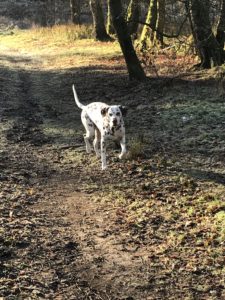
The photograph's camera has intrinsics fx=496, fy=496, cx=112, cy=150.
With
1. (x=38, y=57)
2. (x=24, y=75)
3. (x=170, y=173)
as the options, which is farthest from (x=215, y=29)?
(x=38, y=57)

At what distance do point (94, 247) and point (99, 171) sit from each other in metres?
3.07

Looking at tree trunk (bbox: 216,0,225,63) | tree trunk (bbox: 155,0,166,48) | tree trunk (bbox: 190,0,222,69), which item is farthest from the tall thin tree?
tree trunk (bbox: 155,0,166,48)

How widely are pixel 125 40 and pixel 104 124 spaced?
8.05 meters

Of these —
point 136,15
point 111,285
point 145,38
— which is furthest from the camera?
point 136,15

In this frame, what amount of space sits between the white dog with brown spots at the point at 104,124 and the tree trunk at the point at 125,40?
259 inches

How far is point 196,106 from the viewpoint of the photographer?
12.9 meters

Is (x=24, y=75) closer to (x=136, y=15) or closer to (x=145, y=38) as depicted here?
(x=145, y=38)

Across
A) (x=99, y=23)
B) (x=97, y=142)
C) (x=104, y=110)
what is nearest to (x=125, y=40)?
(x=97, y=142)

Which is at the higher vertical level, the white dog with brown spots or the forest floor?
the white dog with brown spots

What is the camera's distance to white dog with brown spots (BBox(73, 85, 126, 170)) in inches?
354

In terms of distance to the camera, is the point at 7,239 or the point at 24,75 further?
the point at 24,75

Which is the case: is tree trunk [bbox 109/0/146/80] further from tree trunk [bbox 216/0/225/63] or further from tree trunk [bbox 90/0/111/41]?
tree trunk [bbox 90/0/111/41]

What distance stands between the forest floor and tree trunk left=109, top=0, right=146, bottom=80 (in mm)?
849

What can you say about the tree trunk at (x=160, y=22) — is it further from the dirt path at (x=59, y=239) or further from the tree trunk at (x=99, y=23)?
the dirt path at (x=59, y=239)
